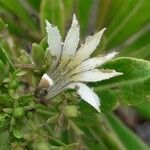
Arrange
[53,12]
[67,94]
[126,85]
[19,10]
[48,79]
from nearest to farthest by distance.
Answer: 1. [48,79]
2. [67,94]
3. [126,85]
4. [53,12]
5. [19,10]

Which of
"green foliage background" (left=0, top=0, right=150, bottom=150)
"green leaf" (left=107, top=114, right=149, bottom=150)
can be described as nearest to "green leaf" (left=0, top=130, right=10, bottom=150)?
"green foliage background" (left=0, top=0, right=150, bottom=150)

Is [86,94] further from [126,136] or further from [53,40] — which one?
[126,136]

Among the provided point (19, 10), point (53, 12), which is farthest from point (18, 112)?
point (19, 10)

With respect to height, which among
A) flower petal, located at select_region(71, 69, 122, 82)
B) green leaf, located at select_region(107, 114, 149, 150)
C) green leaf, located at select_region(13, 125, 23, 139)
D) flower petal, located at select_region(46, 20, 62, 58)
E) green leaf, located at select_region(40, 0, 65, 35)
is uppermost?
green leaf, located at select_region(40, 0, 65, 35)

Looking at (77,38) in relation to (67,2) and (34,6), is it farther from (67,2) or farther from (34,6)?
(34,6)

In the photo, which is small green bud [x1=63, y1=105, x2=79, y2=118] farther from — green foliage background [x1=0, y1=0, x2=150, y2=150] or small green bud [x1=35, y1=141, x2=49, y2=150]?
small green bud [x1=35, y1=141, x2=49, y2=150]

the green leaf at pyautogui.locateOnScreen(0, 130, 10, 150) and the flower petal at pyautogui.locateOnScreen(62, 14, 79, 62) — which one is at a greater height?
the flower petal at pyautogui.locateOnScreen(62, 14, 79, 62)
